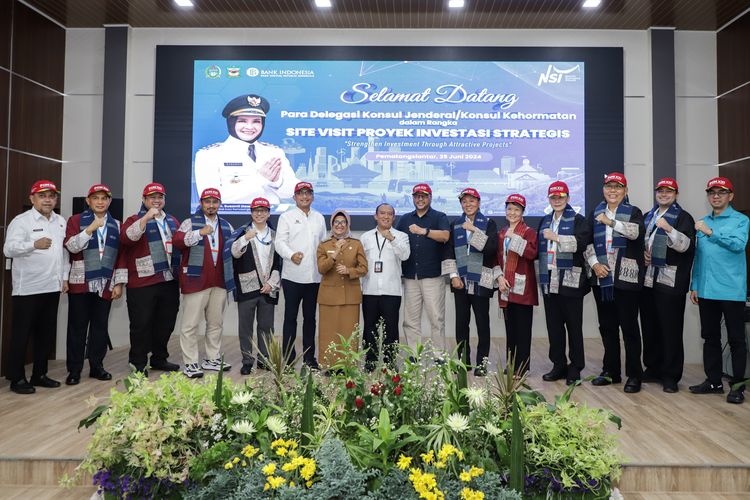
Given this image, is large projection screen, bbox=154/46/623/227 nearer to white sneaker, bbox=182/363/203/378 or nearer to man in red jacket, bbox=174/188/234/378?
man in red jacket, bbox=174/188/234/378

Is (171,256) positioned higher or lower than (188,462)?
higher

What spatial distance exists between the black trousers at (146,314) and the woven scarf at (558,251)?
2.94m

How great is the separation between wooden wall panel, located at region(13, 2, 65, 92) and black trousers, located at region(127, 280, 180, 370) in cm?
255

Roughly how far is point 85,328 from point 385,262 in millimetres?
2360

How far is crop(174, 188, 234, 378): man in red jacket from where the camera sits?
14.5 ft

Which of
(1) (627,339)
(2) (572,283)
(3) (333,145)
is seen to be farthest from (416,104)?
(1) (627,339)

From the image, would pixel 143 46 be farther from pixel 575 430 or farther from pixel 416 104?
pixel 575 430

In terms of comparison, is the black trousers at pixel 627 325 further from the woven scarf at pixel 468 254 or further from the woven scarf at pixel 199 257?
the woven scarf at pixel 199 257

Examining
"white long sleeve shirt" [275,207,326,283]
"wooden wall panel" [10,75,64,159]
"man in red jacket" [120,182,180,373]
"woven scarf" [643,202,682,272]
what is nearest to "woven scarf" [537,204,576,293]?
"woven scarf" [643,202,682,272]

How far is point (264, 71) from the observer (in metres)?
6.39

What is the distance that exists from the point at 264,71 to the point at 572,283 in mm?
4101

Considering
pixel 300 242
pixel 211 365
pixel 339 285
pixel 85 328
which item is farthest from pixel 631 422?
pixel 85 328

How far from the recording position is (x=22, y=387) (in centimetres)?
407

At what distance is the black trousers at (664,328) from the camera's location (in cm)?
414
